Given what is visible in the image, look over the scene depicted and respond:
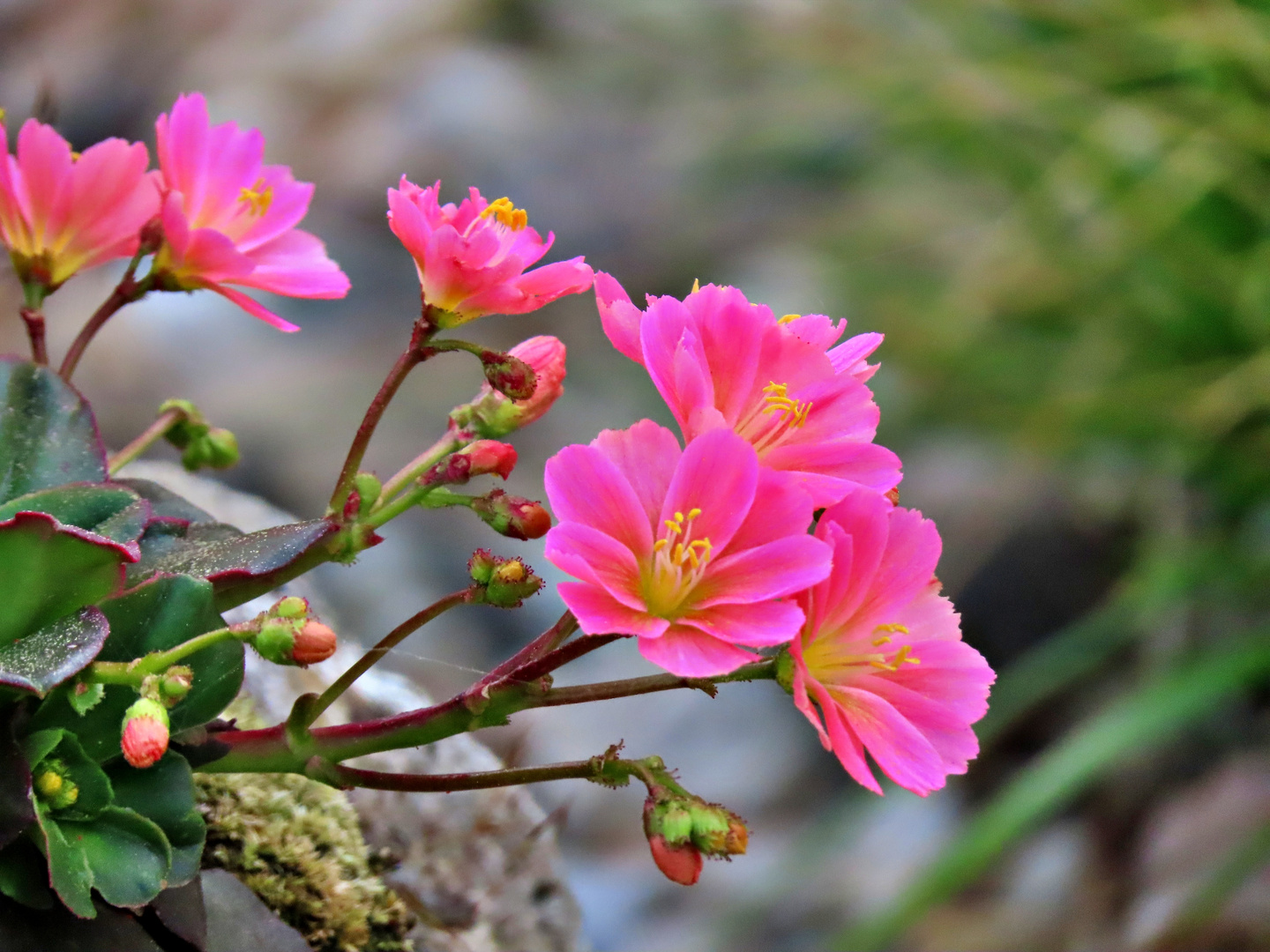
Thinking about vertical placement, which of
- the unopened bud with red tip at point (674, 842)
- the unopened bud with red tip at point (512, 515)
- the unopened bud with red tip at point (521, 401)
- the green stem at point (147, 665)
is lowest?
the unopened bud with red tip at point (674, 842)

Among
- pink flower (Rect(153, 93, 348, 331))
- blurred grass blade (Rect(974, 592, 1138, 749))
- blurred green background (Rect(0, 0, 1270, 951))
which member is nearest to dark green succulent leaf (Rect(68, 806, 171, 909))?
pink flower (Rect(153, 93, 348, 331))

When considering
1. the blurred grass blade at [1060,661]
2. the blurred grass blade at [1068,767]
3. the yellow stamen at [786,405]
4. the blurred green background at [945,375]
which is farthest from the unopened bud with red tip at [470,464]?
the blurred grass blade at [1060,661]

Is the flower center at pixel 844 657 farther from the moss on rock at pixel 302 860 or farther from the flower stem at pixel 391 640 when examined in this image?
the moss on rock at pixel 302 860

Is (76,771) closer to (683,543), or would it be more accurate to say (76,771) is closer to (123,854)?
(123,854)

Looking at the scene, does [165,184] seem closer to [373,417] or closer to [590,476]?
[373,417]

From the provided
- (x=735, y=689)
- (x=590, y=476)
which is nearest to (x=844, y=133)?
(x=735, y=689)

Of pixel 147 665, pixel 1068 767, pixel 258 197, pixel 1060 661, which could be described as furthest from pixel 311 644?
pixel 1060 661

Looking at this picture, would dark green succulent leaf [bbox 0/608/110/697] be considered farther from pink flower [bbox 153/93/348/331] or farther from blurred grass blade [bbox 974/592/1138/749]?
blurred grass blade [bbox 974/592/1138/749]
